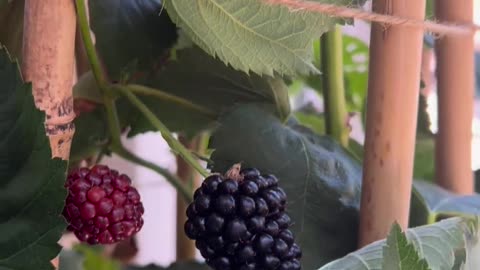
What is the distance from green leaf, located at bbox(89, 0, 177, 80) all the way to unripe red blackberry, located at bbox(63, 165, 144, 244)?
3.7 inches

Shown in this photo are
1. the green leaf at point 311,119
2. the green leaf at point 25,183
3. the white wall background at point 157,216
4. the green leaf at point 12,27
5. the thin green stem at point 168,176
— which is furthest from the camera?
the white wall background at point 157,216

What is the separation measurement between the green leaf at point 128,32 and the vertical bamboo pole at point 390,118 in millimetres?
145

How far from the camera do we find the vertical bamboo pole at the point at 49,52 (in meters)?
0.27

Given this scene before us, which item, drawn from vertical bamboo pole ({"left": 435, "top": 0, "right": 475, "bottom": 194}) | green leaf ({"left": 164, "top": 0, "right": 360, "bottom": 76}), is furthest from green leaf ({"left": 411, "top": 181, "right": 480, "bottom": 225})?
green leaf ({"left": 164, "top": 0, "right": 360, "bottom": 76})

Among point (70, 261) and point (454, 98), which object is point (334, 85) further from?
point (70, 261)

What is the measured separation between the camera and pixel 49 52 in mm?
271

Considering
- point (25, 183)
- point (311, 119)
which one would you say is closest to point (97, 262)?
point (25, 183)

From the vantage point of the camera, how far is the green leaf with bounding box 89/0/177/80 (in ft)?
1.36

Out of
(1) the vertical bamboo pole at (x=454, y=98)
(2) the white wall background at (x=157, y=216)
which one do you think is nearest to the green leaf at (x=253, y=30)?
(1) the vertical bamboo pole at (x=454, y=98)

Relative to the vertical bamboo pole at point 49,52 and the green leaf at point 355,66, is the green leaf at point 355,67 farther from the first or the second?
the vertical bamboo pole at point 49,52

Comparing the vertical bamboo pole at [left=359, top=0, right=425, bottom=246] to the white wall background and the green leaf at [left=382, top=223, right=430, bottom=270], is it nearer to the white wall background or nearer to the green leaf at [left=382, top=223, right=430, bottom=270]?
the green leaf at [left=382, top=223, right=430, bottom=270]

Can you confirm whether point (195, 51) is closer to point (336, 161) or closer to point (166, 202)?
point (336, 161)

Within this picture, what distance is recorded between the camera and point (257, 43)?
35 centimetres

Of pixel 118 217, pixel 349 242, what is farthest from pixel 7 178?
pixel 349 242
